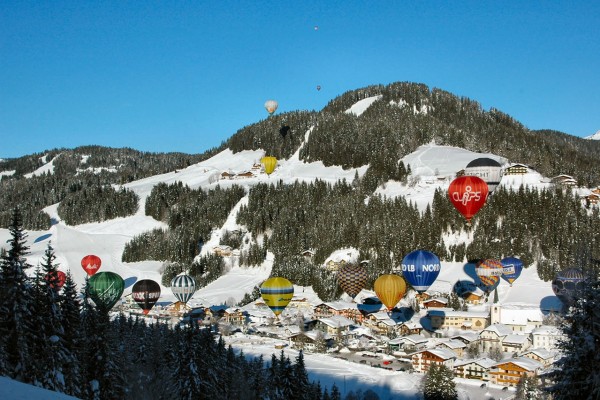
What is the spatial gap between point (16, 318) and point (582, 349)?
19.6 metres

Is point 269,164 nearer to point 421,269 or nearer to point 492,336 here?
point 421,269

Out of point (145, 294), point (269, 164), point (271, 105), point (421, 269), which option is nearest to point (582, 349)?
point (421, 269)

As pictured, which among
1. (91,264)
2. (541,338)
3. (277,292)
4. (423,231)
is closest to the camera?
(541,338)

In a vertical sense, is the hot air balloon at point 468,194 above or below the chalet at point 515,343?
above

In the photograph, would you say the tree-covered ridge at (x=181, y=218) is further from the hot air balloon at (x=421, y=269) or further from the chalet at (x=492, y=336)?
the chalet at (x=492, y=336)

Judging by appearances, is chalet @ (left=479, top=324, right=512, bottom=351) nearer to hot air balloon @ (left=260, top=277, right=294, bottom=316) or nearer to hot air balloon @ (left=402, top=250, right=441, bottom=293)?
hot air balloon @ (left=402, top=250, right=441, bottom=293)

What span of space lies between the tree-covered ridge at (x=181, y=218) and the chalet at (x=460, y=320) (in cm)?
5526

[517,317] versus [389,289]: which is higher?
[389,289]

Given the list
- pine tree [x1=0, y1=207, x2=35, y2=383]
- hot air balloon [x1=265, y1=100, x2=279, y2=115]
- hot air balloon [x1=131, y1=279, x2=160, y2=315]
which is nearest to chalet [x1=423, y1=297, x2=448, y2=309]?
hot air balloon [x1=131, y1=279, x2=160, y2=315]

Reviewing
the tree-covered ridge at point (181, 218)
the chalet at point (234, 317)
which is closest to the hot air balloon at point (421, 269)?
the chalet at point (234, 317)

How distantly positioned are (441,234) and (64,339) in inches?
2784

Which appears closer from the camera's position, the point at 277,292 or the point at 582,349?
the point at 582,349

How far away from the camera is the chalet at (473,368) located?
50.6m

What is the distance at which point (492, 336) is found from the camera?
192 ft
